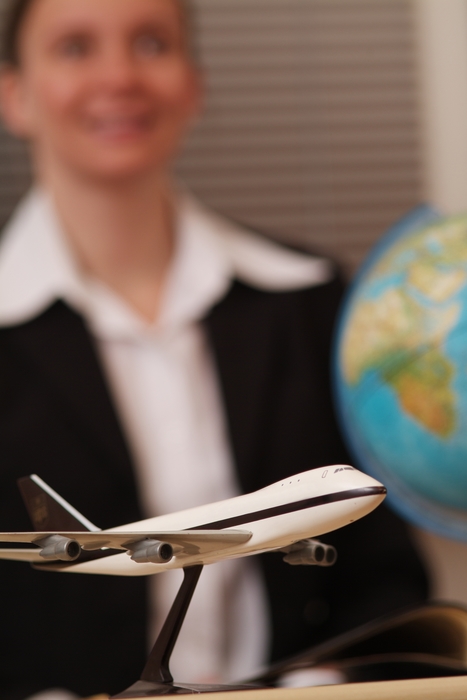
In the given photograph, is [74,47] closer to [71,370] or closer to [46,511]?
[71,370]

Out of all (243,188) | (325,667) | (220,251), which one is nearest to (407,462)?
(325,667)

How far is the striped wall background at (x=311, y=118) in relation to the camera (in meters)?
2.50

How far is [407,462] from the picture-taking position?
1177 mm

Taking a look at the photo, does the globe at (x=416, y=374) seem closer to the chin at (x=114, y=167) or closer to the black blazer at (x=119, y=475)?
the black blazer at (x=119, y=475)

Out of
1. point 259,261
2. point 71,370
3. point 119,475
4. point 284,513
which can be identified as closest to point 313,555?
point 284,513

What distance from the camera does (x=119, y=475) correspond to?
4.94 feet

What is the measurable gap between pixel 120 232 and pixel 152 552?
106cm

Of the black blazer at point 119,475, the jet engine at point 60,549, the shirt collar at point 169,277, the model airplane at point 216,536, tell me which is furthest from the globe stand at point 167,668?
the shirt collar at point 169,277

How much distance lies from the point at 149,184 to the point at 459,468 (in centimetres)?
89

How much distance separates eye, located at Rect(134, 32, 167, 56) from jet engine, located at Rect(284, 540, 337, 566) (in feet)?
3.74

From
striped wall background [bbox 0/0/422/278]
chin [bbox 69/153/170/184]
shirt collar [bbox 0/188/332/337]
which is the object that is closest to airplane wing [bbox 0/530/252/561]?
shirt collar [bbox 0/188/332/337]

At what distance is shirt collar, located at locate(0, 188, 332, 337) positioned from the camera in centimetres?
164

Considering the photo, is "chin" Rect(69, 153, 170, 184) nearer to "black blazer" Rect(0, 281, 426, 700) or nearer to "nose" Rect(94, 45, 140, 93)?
"nose" Rect(94, 45, 140, 93)

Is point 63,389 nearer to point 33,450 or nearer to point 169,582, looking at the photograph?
point 33,450
